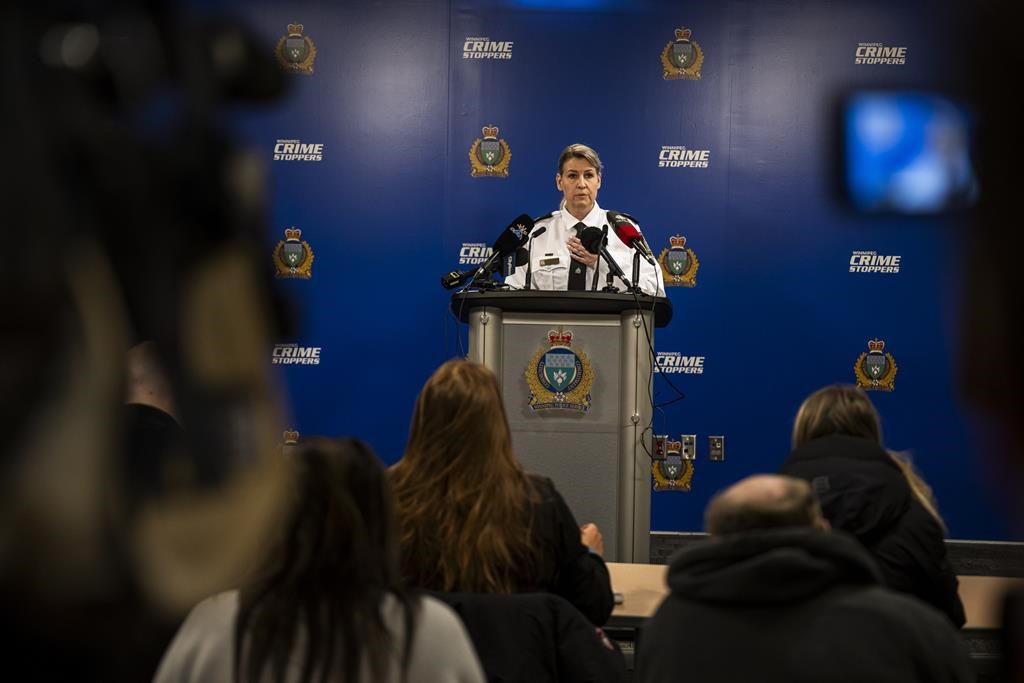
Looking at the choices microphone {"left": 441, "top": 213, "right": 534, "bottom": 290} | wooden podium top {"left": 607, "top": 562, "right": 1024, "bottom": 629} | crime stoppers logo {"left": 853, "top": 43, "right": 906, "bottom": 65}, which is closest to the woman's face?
microphone {"left": 441, "top": 213, "right": 534, "bottom": 290}

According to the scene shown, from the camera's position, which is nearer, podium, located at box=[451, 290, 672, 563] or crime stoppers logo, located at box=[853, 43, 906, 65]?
podium, located at box=[451, 290, 672, 563]

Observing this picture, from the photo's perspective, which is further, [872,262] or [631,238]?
[872,262]

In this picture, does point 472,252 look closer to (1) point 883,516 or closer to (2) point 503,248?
(2) point 503,248

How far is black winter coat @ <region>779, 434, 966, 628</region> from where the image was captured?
9.58 ft

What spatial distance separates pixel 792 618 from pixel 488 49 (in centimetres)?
631

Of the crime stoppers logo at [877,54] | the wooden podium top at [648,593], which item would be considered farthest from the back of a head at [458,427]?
the crime stoppers logo at [877,54]

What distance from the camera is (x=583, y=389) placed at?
167 inches

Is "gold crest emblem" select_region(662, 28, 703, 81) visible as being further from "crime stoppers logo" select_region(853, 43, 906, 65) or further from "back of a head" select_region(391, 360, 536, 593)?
"back of a head" select_region(391, 360, 536, 593)

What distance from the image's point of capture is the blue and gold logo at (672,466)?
741 cm

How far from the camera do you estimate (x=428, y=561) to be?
2.42m

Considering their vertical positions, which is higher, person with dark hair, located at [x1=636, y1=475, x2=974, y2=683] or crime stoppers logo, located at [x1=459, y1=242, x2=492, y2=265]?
crime stoppers logo, located at [x1=459, y1=242, x2=492, y2=265]

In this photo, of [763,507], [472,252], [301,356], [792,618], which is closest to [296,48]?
[472,252]

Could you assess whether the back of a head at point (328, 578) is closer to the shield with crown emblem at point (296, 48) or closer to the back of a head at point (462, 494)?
the back of a head at point (462, 494)

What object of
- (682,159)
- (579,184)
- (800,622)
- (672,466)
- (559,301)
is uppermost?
(682,159)
